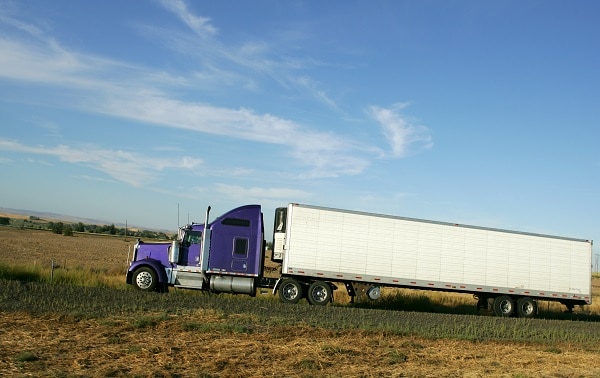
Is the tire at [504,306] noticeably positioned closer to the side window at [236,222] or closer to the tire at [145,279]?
the side window at [236,222]

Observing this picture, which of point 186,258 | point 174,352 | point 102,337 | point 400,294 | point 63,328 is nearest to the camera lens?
point 174,352

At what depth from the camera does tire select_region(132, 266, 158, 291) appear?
71.3 ft

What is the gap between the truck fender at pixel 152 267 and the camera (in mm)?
21922

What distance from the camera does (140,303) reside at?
17.5 metres

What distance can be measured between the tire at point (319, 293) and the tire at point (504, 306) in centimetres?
725

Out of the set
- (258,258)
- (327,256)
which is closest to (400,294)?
(327,256)

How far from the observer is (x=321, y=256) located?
73.8ft

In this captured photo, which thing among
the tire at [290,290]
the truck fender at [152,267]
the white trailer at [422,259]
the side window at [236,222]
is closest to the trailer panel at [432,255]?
the white trailer at [422,259]

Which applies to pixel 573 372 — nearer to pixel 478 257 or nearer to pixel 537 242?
pixel 478 257

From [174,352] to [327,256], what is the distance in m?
12.0

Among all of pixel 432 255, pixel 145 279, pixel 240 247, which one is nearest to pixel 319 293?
pixel 240 247

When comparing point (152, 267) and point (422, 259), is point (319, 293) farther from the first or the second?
point (152, 267)

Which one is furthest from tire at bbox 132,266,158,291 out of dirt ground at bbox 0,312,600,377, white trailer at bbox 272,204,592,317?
dirt ground at bbox 0,312,600,377

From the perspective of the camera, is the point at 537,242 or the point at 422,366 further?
the point at 537,242
